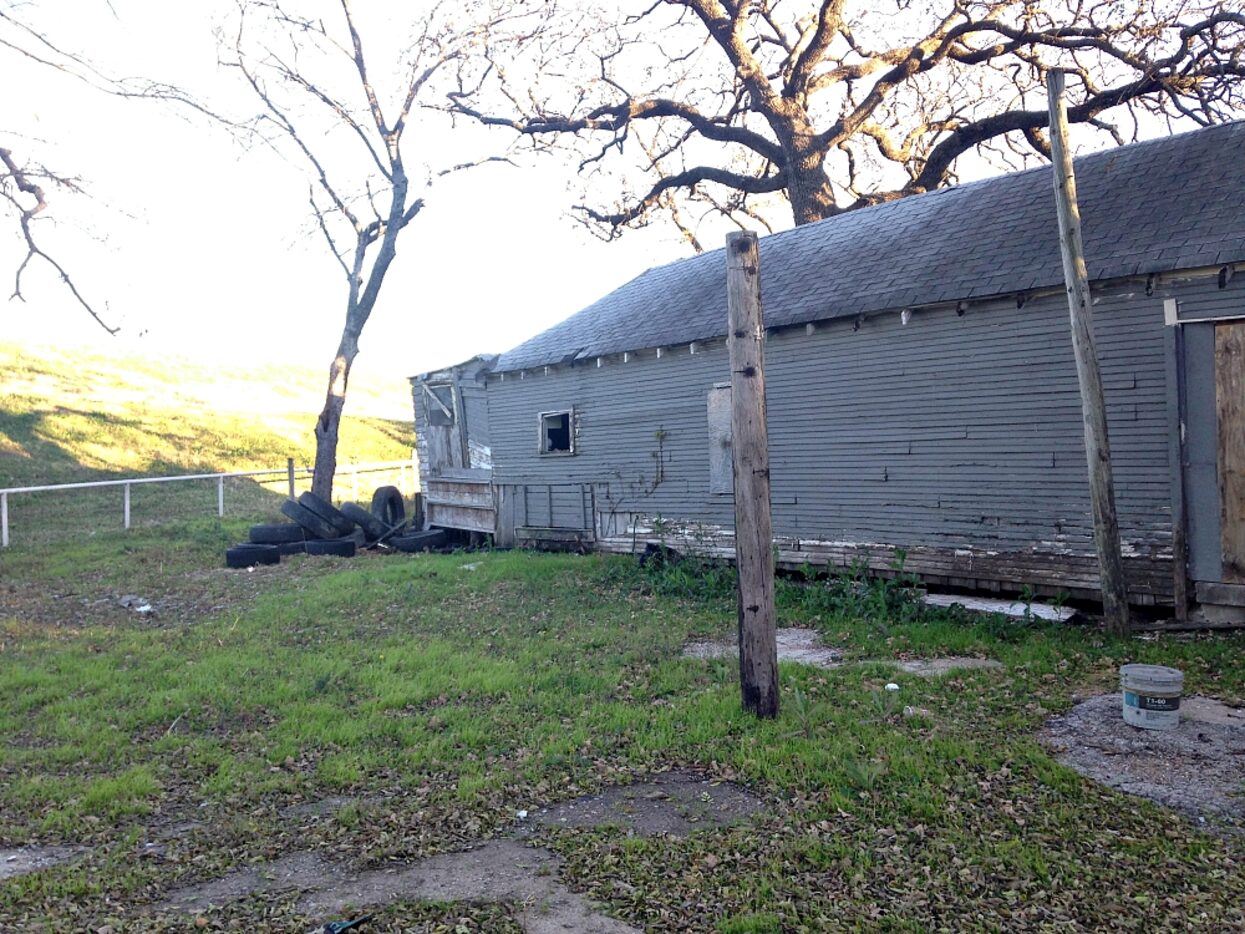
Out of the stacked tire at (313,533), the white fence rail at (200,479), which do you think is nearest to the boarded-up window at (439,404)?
the stacked tire at (313,533)

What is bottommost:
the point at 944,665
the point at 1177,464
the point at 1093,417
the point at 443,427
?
the point at 944,665

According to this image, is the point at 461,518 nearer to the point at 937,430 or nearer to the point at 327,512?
the point at 327,512

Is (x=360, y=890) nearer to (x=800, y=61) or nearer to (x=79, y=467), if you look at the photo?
(x=800, y=61)

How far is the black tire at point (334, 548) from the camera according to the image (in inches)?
685

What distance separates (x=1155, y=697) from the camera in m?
6.12

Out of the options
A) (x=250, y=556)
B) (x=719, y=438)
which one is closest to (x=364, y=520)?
(x=250, y=556)

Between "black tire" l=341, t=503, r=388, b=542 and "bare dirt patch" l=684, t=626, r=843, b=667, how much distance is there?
1096cm

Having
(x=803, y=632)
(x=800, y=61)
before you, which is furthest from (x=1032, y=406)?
(x=800, y=61)

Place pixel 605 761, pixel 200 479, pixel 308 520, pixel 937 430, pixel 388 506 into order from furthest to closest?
pixel 200 479
pixel 388 506
pixel 308 520
pixel 937 430
pixel 605 761

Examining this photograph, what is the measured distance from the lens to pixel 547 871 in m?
4.55

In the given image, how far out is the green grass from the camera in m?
4.25

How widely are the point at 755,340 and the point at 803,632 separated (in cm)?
442

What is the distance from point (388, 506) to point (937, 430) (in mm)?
13076

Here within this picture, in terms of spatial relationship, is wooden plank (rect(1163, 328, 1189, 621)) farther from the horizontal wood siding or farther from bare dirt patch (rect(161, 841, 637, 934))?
bare dirt patch (rect(161, 841, 637, 934))
